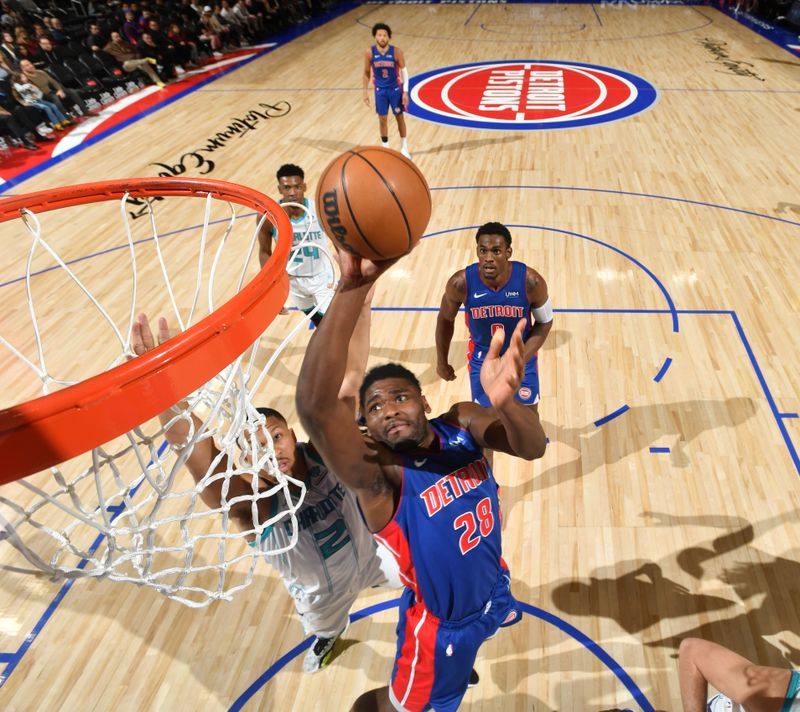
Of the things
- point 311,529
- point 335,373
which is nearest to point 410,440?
point 335,373

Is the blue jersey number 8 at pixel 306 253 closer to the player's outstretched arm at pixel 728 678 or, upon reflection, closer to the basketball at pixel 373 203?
the basketball at pixel 373 203

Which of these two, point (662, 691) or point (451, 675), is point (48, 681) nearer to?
point (451, 675)

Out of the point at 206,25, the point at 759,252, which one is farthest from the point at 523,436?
the point at 206,25

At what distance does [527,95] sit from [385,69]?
376cm

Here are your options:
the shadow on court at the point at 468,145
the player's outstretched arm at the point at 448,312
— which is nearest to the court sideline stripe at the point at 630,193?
the shadow on court at the point at 468,145

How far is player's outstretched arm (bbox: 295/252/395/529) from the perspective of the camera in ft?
5.20

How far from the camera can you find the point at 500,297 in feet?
11.5

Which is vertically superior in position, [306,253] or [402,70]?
[306,253]

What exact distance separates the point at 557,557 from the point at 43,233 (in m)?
6.89

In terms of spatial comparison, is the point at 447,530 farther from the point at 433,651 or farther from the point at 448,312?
the point at 448,312

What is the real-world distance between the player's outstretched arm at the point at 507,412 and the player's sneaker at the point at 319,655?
1.43 metres

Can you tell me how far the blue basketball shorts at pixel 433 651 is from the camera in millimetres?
2164

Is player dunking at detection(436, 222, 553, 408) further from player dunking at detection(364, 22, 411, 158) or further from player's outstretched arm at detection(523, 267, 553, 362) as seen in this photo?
player dunking at detection(364, 22, 411, 158)

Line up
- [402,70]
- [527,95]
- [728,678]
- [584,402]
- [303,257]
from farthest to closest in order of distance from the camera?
1. [527,95]
2. [402,70]
3. [303,257]
4. [584,402]
5. [728,678]
